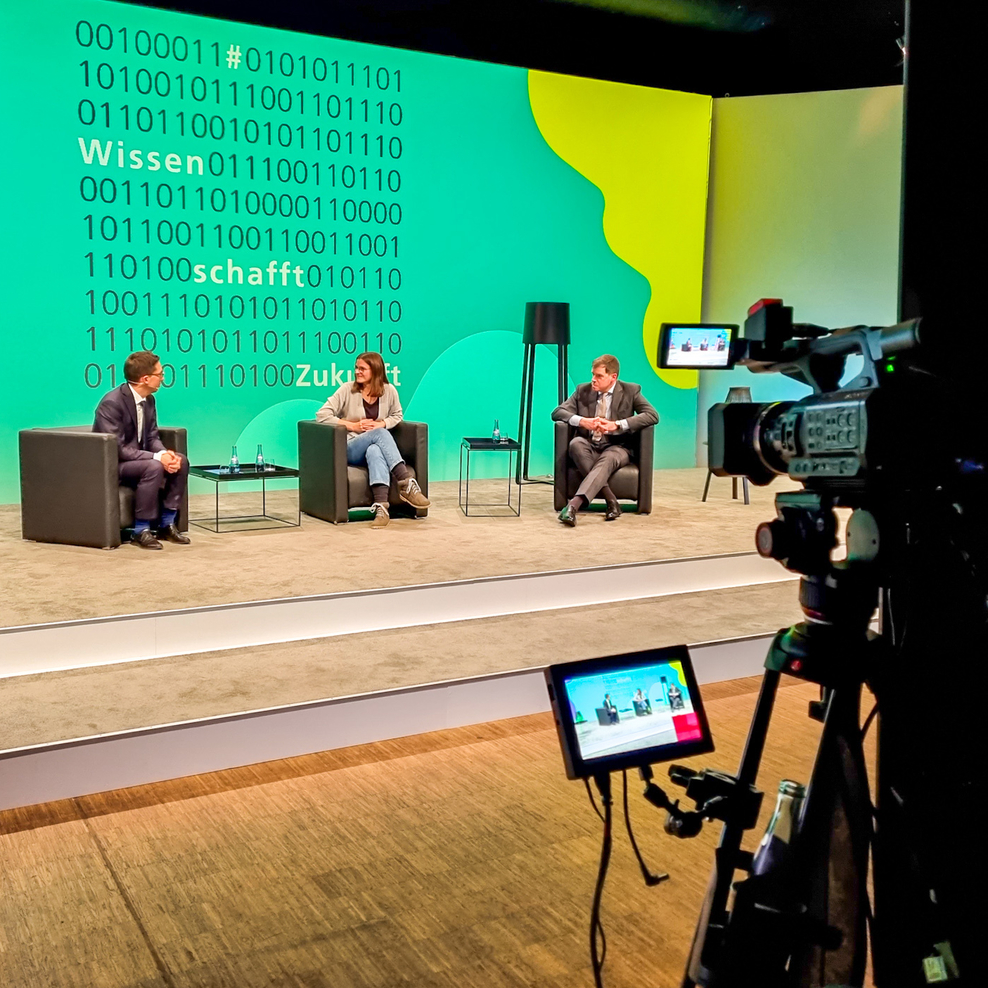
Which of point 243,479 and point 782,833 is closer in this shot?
point 782,833

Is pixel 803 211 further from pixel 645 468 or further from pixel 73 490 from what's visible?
pixel 73 490

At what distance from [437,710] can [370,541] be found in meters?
2.26

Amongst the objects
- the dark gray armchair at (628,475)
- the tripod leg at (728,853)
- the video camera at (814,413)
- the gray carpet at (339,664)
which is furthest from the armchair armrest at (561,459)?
the tripod leg at (728,853)

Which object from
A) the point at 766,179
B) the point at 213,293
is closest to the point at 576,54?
the point at 766,179

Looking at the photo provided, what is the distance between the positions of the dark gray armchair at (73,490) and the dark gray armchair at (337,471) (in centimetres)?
113

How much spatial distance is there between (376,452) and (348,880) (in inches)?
155

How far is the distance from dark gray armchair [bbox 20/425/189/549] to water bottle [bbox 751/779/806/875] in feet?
14.3

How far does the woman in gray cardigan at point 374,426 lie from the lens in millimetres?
6172

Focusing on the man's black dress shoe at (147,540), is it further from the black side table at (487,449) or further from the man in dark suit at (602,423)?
the man in dark suit at (602,423)

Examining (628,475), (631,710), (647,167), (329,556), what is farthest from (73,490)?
(647,167)

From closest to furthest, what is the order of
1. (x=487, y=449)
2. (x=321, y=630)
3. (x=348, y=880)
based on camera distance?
1. (x=348, y=880)
2. (x=321, y=630)
3. (x=487, y=449)

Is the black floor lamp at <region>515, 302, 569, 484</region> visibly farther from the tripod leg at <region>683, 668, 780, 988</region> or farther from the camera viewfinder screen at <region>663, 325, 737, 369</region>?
the tripod leg at <region>683, 668, 780, 988</region>

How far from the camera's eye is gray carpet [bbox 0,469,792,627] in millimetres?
4277

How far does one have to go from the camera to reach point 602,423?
630 centimetres
